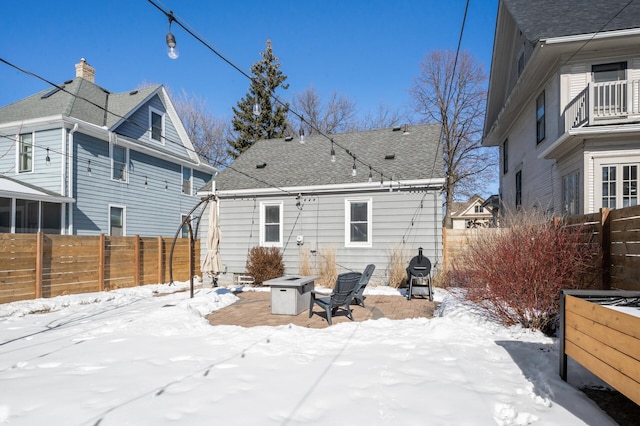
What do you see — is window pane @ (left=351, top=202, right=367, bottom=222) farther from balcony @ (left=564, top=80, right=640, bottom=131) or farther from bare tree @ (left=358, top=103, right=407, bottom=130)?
bare tree @ (left=358, top=103, right=407, bottom=130)

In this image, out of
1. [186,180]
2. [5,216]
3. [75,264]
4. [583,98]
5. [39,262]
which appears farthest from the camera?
[186,180]

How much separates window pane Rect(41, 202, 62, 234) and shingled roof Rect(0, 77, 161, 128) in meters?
3.25

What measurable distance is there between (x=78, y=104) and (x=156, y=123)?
3.41m

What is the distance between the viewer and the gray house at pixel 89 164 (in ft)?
43.1

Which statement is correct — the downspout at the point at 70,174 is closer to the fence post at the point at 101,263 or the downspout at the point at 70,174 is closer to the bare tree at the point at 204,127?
the fence post at the point at 101,263

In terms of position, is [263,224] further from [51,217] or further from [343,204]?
[51,217]

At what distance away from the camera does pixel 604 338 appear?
2.96 meters

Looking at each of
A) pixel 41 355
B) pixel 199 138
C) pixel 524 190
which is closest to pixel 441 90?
pixel 524 190

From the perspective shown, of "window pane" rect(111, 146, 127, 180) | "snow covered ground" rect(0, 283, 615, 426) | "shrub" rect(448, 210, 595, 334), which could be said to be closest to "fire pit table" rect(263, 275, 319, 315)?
"snow covered ground" rect(0, 283, 615, 426)

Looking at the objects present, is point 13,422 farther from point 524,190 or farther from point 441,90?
point 441,90

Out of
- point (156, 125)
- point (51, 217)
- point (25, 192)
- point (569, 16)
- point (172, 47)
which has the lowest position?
point (51, 217)

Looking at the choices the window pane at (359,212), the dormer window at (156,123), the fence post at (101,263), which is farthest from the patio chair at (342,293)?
the dormer window at (156,123)

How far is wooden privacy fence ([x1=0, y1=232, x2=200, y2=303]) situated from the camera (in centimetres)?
860

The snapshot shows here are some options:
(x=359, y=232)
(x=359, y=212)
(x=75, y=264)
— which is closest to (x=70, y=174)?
(x=75, y=264)
